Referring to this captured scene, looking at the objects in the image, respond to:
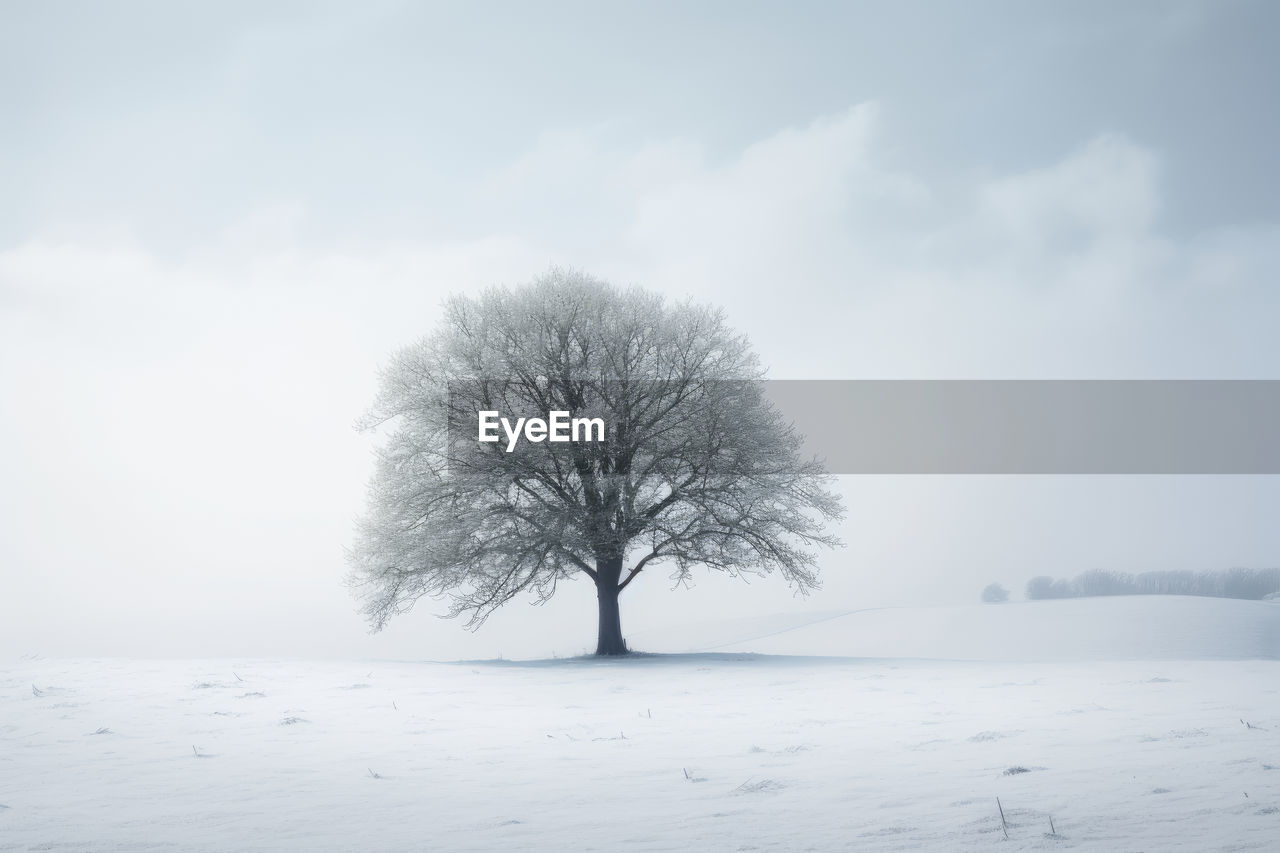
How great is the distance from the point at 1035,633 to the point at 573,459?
14.9 m

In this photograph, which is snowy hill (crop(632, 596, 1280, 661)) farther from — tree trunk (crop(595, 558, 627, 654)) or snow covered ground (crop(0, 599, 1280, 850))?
snow covered ground (crop(0, 599, 1280, 850))

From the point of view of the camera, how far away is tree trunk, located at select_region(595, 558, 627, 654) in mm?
24172

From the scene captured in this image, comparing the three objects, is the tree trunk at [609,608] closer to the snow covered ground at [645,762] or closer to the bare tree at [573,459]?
the bare tree at [573,459]

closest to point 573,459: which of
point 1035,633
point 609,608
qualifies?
point 609,608

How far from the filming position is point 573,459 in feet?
75.8

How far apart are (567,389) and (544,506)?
3.06m

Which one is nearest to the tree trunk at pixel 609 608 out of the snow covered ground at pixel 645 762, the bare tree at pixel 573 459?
the bare tree at pixel 573 459

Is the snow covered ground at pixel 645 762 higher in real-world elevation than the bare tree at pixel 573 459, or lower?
lower

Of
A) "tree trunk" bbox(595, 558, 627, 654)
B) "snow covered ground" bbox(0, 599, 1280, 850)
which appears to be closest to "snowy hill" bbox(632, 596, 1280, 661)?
"tree trunk" bbox(595, 558, 627, 654)

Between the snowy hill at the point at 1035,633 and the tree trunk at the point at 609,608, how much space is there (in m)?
1.56

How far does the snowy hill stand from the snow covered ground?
7.23m

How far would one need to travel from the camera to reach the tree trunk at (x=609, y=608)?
24172 millimetres

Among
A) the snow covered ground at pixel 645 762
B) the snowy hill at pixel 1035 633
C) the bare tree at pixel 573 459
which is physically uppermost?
the bare tree at pixel 573 459

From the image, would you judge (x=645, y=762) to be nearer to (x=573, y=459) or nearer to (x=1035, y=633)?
(x=573, y=459)
